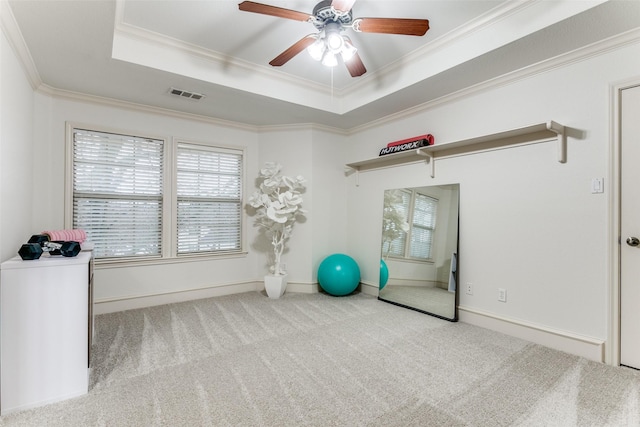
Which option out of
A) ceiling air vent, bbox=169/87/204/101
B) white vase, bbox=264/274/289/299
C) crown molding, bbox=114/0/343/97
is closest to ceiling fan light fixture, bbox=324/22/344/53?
crown molding, bbox=114/0/343/97

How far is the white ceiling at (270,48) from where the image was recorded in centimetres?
218

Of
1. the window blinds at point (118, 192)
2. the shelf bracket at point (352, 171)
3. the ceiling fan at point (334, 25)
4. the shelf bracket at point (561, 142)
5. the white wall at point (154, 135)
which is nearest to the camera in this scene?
the ceiling fan at point (334, 25)

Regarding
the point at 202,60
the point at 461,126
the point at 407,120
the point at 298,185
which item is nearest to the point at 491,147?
the point at 461,126

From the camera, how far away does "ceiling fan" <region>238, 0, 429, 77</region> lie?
1.96 meters

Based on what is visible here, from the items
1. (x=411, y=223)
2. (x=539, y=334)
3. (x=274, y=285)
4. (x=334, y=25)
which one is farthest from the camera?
(x=274, y=285)

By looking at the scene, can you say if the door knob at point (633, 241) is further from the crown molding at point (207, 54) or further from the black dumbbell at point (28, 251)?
the black dumbbell at point (28, 251)

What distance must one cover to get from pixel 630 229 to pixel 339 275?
9.11 ft

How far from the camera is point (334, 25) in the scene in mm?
2191

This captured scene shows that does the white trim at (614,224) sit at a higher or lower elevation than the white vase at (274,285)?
higher

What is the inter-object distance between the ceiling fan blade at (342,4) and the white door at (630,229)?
6.93ft

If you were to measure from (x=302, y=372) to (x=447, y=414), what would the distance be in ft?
3.10

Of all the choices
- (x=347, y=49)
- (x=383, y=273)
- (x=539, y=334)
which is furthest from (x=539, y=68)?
(x=383, y=273)

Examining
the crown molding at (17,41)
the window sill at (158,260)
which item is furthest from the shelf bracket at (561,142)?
the crown molding at (17,41)

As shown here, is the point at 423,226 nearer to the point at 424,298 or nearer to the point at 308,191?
the point at 424,298
